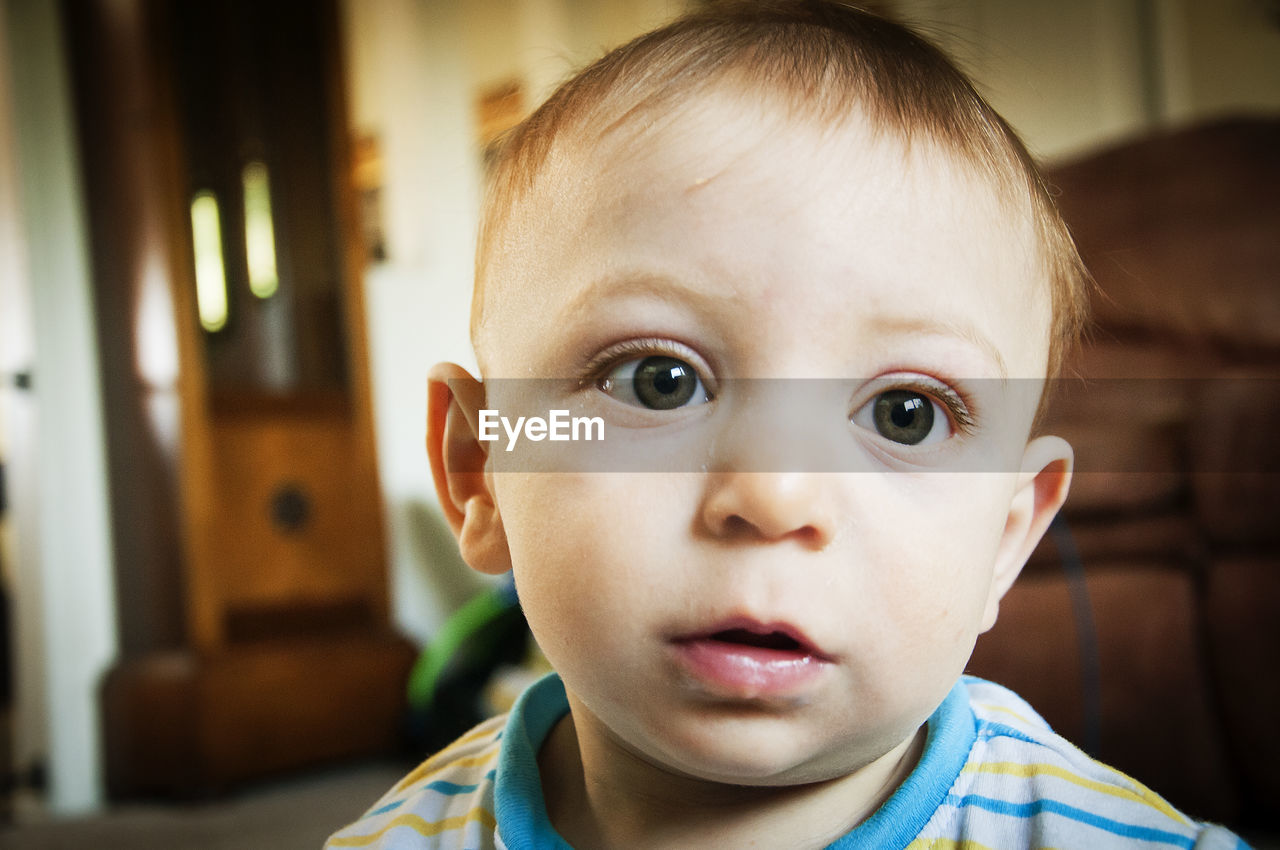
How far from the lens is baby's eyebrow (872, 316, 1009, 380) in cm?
33

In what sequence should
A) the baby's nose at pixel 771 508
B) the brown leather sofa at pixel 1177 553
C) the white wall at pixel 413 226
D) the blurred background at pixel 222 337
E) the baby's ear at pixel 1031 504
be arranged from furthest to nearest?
the white wall at pixel 413 226 → the blurred background at pixel 222 337 → the brown leather sofa at pixel 1177 553 → the baby's ear at pixel 1031 504 → the baby's nose at pixel 771 508

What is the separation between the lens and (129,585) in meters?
1.47

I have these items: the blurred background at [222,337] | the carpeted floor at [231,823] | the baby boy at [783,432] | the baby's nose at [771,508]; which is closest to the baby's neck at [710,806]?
the baby boy at [783,432]

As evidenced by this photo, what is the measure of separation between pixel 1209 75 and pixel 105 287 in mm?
1789

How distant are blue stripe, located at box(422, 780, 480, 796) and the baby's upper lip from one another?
213mm

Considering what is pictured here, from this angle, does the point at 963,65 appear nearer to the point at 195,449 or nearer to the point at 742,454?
the point at 742,454

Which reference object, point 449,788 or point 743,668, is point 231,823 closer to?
point 449,788

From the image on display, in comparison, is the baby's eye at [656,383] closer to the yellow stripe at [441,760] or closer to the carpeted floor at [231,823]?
the yellow stripe at [441,760]

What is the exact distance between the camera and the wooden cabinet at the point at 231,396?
1414mm

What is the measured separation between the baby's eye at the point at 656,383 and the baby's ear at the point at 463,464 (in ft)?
0.31

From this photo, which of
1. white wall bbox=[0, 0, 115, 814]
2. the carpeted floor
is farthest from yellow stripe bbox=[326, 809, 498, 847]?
white wall bbox=[0, 0, 115, 814]

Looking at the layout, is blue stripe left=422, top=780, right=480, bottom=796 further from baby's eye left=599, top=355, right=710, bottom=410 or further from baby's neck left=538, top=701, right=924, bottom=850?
baby's eye left=599, top=355, right=710, bottom=410

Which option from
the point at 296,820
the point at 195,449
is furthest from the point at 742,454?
the point at 195,449

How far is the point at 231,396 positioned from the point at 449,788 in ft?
3.77
